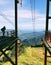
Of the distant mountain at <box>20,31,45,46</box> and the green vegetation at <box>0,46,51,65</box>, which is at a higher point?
the distant mountain at <box>20,31,45,46</box>

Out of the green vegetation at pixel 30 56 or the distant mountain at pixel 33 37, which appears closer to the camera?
the distant mountain at pixel 33 37

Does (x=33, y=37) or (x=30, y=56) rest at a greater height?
(x=33, y=37)

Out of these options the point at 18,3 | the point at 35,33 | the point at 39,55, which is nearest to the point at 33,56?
the point at 39,55

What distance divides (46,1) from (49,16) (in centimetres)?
25

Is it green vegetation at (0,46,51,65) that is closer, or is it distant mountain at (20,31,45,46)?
distant mountain at (20,31,45,46)

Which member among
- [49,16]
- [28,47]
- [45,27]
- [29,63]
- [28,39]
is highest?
[49,16]

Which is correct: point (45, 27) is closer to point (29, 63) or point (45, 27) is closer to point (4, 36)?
point (4, 36)

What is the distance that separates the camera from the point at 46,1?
9.61 feet

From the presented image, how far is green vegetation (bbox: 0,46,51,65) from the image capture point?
3.70 m

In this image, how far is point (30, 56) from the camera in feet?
12.7

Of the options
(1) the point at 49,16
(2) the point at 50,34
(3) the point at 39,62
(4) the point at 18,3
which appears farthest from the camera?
(3) the point at 39,62

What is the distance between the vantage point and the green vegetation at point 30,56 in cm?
370

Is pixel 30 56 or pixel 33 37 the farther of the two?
pixel 30 56

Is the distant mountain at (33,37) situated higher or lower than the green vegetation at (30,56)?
higher
